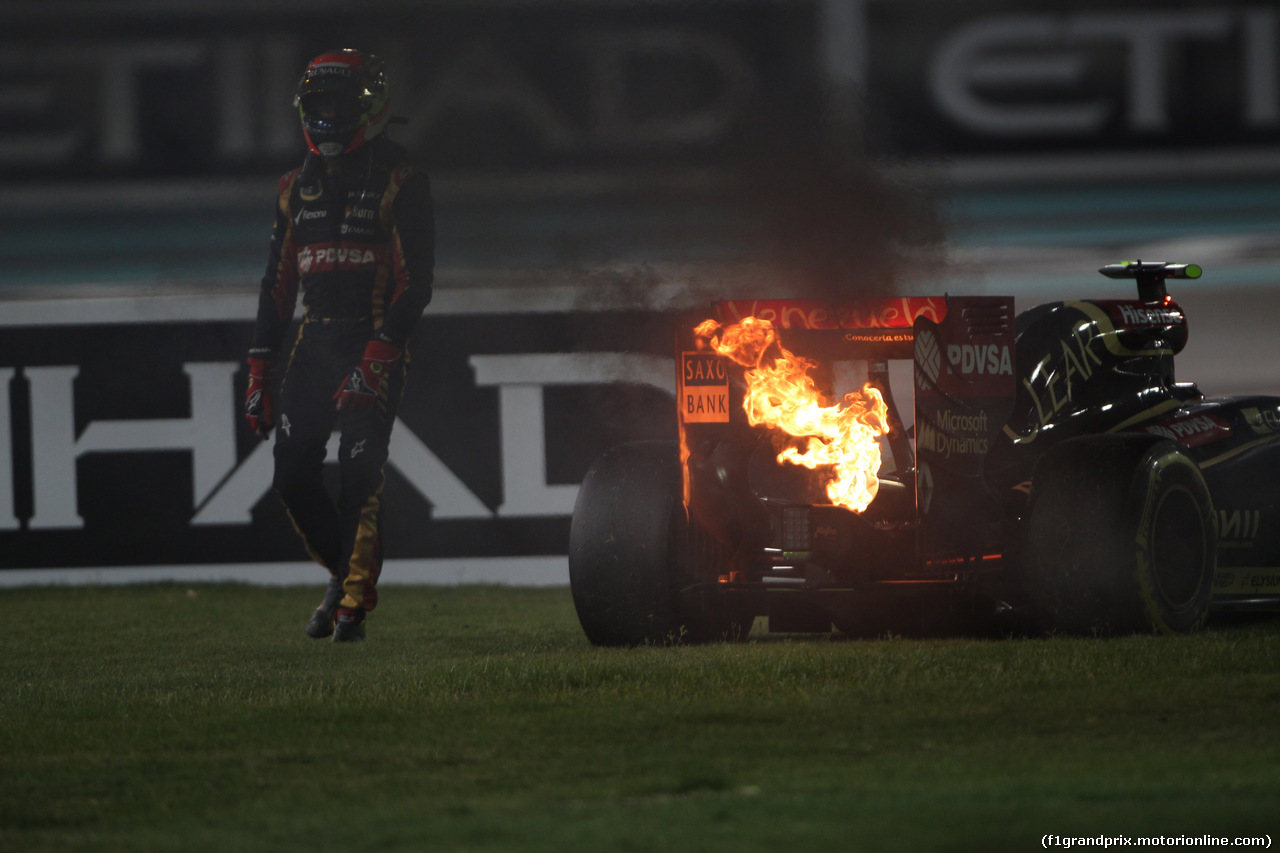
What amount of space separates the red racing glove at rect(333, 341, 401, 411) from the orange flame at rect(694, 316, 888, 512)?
77.3 inches

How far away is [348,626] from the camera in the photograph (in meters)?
7.73

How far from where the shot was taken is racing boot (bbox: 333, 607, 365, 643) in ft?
25.3

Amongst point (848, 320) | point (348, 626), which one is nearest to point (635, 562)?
point (848, 320)

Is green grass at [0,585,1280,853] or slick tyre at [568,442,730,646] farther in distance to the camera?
slick tyre at [568,442,730,646]

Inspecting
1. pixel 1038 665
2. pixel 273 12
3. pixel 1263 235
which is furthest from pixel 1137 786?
pixel 273 12

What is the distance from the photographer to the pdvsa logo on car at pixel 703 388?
656cm

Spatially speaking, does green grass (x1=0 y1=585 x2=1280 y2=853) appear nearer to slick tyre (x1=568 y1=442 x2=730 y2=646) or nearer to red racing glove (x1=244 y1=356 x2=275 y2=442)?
slick tyre (x1=568 y1=442 x2=730 y2=646)

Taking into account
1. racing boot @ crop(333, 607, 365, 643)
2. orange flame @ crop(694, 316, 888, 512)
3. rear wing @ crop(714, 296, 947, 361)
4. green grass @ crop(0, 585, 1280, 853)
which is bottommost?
racing boot @ crop(333, 607, 365, 643)

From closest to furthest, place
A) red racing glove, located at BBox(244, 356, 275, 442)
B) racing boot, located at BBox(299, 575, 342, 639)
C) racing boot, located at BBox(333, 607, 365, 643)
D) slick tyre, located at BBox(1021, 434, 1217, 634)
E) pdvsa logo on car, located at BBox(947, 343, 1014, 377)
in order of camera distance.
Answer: slick tyre, located at BBox(1021, 434, 1217, 634) → pdvsa logo on car, located at BBox(947, 343, 1014, 377) → racing boot, located at BBox(333, 607, 365, 643) → racing boot, located at BBox(299, 575, 342, 639) → red racing glove, located at BBox(244, 356, 275, 442)

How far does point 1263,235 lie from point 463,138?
19.0 feet

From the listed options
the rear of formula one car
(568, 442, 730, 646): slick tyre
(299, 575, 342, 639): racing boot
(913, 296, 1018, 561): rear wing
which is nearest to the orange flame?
the rear of formula one car

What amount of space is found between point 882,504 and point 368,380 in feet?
8.48

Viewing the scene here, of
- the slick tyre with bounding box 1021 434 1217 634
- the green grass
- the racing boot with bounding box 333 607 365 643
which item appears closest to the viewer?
the green grass

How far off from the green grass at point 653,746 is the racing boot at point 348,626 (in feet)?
1.88
